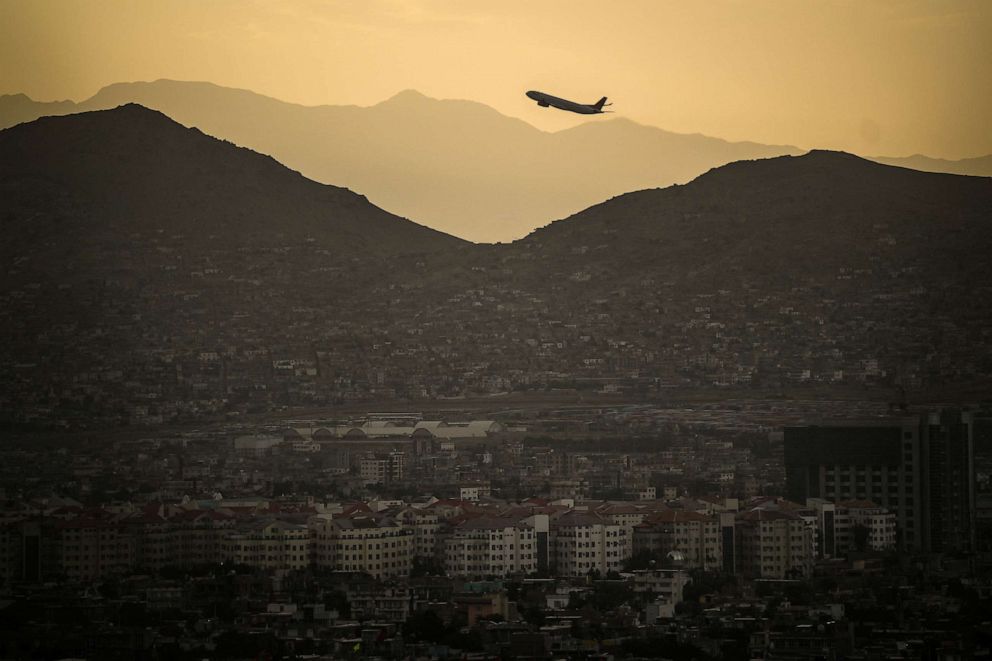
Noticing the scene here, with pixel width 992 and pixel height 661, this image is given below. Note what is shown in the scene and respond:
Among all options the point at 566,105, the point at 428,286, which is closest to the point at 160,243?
the point at 428,286

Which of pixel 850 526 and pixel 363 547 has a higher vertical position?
pixel 850 526

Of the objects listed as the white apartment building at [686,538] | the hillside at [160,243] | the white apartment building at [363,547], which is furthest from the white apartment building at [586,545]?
the hillside at [160,243]

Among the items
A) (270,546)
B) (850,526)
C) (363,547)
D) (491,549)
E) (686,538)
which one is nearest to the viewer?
(270,546)

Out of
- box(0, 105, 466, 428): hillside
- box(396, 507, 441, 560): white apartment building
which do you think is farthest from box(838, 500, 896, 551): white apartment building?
box(0, 105, 466, 428): hillside

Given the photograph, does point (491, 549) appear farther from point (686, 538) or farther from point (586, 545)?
point (686, 538)

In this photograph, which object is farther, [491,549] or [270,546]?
[491,549]

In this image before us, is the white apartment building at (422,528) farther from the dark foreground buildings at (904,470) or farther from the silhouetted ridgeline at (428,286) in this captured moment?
the silhouetted ridgeline at (428,286)
